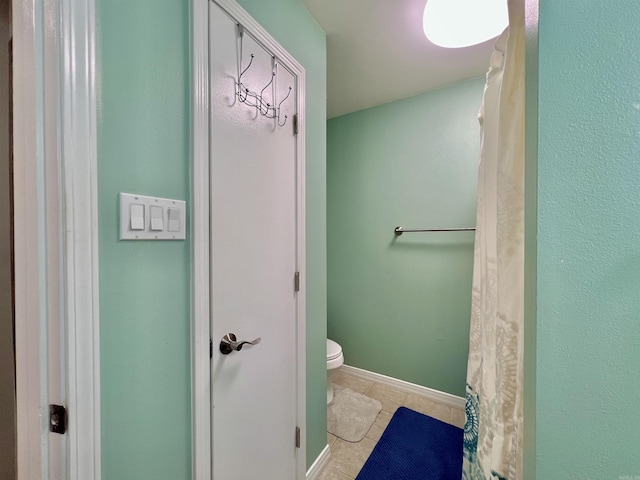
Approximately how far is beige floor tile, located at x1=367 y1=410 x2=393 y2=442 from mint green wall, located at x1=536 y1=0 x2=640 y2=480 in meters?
1.36

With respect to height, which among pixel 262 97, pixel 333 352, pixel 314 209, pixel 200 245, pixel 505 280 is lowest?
pixel 333 352

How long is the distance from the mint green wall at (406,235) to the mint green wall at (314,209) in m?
0.90

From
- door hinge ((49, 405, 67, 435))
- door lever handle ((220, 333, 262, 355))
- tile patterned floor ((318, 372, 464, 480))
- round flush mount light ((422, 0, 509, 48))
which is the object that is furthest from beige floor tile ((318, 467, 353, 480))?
round flush mount light ((422, 0, 509, 48))

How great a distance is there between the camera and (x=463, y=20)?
119 cm

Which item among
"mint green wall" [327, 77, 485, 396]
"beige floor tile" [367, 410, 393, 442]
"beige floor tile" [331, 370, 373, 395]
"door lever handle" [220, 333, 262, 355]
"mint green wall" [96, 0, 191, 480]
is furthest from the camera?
"beige floor tile" [331, 370, 373, 395]

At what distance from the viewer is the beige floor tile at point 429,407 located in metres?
1.77

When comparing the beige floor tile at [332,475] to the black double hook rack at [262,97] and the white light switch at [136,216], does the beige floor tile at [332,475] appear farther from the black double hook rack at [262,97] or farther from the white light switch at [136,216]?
the black double hook rack at [262,97]

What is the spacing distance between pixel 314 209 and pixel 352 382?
5.65 ft

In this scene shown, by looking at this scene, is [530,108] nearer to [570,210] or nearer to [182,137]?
[570,210]

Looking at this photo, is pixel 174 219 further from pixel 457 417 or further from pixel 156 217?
pixel 457 417

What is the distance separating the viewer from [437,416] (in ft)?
5.81

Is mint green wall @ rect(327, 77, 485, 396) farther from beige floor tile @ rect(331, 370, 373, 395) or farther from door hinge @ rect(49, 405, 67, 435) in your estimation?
door hinge @ rect(49, 405, 67, 435)

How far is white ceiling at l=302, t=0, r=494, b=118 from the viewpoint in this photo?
4.14 feet

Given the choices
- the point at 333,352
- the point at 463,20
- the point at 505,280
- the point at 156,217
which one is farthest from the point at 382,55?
the point at 333,352
